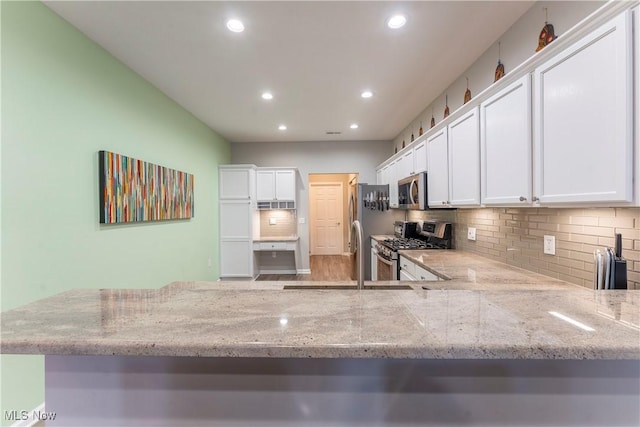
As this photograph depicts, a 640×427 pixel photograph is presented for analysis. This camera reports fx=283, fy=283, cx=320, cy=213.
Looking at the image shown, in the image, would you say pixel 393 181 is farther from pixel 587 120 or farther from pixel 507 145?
pixel 587 120

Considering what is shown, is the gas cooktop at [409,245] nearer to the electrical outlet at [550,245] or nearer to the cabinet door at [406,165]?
the cabinet door at [406,165]

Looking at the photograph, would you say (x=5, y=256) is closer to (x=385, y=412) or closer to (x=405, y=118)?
(x=385, y=412)

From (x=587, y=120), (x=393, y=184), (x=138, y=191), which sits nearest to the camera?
(x=587, y=120)

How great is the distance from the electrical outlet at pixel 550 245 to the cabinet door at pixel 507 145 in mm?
386

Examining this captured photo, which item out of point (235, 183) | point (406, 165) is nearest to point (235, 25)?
point (406, 165)

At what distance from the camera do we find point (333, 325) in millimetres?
686

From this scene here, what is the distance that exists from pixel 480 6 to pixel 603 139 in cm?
135

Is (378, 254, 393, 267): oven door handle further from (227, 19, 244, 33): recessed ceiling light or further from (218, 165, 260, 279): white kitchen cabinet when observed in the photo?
(227, 19, 244, 33): recessed ceiling light

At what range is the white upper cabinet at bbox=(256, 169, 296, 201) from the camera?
5543 millimetres

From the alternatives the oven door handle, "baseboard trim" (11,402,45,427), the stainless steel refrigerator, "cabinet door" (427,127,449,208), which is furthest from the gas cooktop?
"baseboard trim" (11,402,45,427)

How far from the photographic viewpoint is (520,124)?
5.48ft

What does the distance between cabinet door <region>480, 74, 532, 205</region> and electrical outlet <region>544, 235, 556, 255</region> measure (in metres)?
0.39

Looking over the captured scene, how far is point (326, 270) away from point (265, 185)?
90.8 inches

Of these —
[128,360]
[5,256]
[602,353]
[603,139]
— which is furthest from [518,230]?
[5,256]
